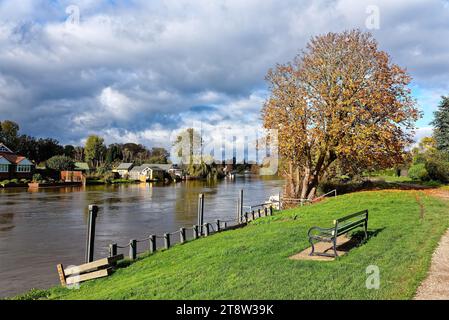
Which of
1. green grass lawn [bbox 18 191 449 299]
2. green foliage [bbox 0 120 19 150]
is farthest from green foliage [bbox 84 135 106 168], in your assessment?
green grass lawn [bbox 18 191 449 299]

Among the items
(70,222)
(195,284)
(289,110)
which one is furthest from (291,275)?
(70,222)

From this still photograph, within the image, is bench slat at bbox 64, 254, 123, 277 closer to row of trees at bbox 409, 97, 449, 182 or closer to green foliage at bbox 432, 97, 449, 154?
row of trees at bbox 409, 97, 449, 182

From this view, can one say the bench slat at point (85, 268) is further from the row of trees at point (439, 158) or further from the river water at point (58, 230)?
the row of trees at point (439, 158)

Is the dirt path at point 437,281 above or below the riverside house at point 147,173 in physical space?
below

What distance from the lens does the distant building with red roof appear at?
66250mm

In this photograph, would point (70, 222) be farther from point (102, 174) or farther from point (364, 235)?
point (102, 174)

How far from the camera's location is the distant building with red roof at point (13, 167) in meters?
66.2

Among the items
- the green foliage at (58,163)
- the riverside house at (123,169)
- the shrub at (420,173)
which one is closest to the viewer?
the shrub at (420,173)

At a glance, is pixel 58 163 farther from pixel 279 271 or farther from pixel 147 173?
pixel 279 271

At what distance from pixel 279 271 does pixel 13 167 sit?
7149 cm

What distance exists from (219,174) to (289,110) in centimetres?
7864

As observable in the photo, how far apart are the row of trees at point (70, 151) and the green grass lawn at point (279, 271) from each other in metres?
77.0

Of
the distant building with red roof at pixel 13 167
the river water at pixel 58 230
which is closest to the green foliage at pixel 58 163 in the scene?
the distant building with red roof at pixel 13 167

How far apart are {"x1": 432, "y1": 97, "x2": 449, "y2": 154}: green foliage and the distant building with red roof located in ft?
212
